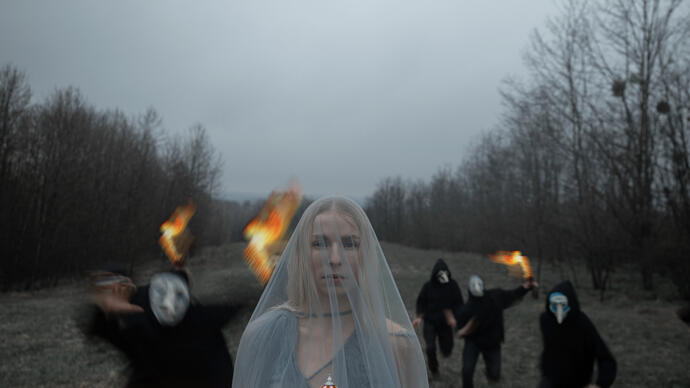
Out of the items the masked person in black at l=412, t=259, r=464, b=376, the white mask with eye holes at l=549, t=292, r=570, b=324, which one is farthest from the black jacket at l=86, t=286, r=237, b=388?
the masked person in black at l=412, t=259, r=464, b=376

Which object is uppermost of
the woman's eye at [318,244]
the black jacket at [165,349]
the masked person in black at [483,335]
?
the woman's eye at [318,244]

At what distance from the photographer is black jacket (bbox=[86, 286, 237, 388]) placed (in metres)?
3.35

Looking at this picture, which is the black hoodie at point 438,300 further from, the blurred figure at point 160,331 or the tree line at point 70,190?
the tree line at point 70,190

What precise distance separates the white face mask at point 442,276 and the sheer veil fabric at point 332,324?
612 cm

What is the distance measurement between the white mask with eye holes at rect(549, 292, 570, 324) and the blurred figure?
3.86 metres

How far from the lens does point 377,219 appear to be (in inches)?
2539

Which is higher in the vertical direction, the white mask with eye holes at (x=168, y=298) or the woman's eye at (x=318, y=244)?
the woman's eye at (x=318, y=244)

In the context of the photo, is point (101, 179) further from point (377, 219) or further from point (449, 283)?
point (377, 219)

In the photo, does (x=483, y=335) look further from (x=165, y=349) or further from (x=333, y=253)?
(x=333, y=253)

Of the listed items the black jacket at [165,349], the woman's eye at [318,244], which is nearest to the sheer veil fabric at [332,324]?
the woman's eye at [318,244]

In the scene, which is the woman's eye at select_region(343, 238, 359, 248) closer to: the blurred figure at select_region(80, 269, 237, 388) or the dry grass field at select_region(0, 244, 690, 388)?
the blurred figure at select_region(80, 269, 237, 388)

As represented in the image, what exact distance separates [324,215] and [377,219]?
63029 millimetres

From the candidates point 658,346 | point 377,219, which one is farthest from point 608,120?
point 377,219

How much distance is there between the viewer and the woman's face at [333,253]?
1.77 m
